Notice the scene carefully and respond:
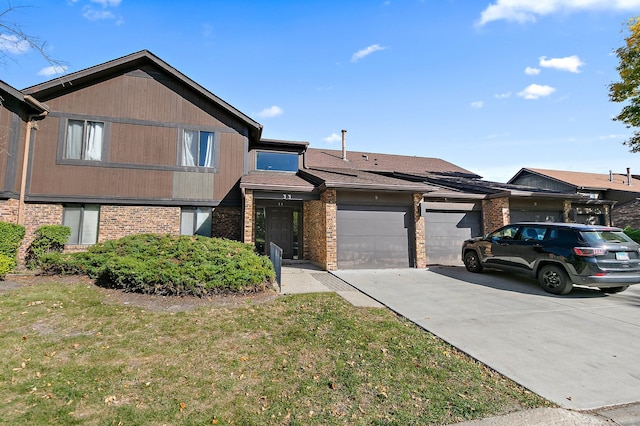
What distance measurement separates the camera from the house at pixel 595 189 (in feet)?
47.4

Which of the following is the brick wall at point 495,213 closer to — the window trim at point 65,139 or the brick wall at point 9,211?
the window trim at point 65,139

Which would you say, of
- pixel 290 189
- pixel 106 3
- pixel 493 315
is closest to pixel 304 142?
pixel 290 189

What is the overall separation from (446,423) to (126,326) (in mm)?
4765

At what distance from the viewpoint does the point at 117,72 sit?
1106 centimetres

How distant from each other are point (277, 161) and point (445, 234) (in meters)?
7.66

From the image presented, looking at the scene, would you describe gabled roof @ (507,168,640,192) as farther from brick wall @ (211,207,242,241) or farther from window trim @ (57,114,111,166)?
window trim @ (57,114,111,166)

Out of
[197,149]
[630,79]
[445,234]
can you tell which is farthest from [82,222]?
[630,79]

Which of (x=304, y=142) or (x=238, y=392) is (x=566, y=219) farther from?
(x=238, y=392)

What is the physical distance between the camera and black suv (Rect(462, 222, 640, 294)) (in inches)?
267

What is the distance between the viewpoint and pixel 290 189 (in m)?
10.5

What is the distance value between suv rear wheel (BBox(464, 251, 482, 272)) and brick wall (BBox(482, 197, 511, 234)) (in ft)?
9.62

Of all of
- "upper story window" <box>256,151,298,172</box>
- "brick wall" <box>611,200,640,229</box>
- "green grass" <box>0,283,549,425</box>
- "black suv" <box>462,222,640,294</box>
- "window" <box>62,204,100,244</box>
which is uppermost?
"upper story window" <box>256,151,298,172</box>

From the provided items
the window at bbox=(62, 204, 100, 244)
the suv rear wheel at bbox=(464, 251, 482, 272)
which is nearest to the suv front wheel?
the suv rear wheel at bbox=(464, 251, 482, 272)

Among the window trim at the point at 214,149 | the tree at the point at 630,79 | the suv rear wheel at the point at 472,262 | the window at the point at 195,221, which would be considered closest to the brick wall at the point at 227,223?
the window at the point at 195,221
